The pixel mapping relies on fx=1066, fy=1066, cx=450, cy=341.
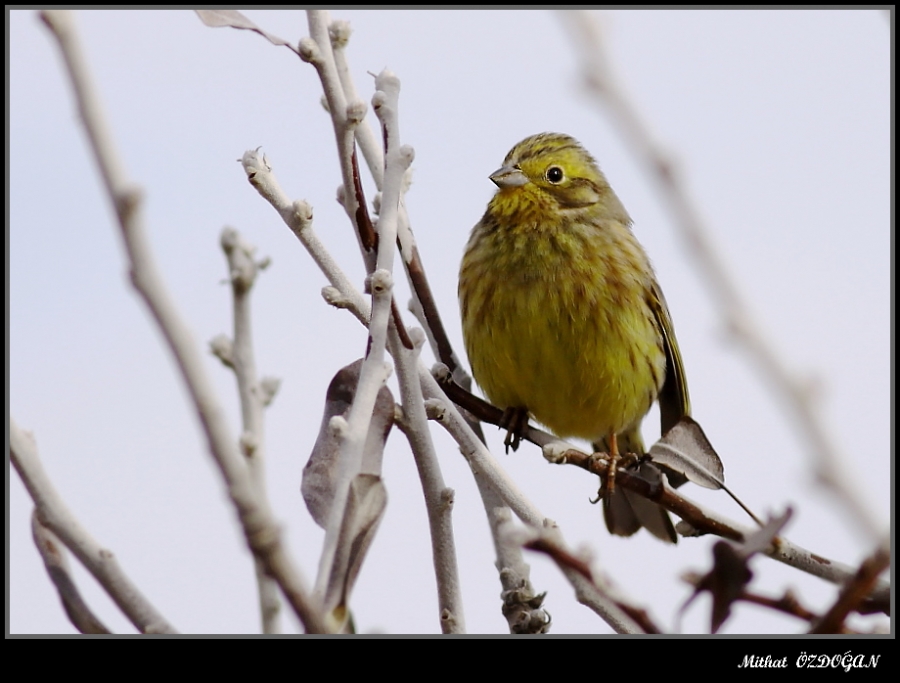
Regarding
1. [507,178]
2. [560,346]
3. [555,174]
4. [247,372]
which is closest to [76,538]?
[247,372]

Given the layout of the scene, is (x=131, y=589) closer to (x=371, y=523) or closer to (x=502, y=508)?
(x=371, y=523)

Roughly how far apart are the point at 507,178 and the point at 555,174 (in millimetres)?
278

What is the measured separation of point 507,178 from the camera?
4.53 meters

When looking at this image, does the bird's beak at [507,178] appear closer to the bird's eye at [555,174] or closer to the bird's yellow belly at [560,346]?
the bird's eye at [555,174]

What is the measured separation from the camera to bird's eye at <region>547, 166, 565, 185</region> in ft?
15.3

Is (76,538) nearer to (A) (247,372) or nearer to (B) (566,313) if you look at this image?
(A) (247,372)

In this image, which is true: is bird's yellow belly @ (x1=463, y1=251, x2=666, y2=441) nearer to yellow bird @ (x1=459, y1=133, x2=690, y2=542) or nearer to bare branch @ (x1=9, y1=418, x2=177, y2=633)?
yellow bird @ (x1=459, y1=133, x2=690, y2=542)

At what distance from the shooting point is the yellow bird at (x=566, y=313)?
421 centimetres

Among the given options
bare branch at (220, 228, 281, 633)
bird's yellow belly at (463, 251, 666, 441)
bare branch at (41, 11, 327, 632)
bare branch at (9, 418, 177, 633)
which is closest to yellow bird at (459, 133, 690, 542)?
bird's yellow belly at (463, 251, 666, 441)

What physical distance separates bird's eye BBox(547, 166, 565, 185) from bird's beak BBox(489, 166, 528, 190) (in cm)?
15

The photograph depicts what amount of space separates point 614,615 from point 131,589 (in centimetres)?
89

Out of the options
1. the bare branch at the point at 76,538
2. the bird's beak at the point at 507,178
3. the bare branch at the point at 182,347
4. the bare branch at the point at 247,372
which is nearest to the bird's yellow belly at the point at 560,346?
the bird's beak at the point at 507,178

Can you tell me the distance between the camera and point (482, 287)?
14.3ft

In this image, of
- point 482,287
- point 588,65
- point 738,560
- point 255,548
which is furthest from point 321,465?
point 482,287
